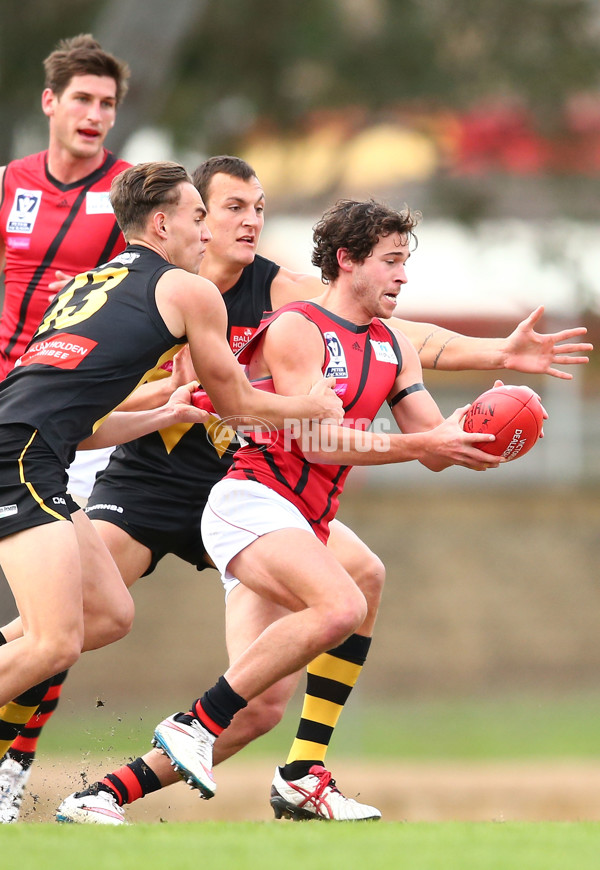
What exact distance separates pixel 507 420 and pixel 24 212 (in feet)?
9.54

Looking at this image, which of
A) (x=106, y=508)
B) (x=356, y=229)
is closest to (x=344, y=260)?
(x=356, y=229)

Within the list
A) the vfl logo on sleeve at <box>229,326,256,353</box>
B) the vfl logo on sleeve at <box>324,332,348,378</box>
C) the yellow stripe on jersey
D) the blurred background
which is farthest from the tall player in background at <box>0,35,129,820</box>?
the blurred background

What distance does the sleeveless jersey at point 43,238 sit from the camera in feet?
23.6

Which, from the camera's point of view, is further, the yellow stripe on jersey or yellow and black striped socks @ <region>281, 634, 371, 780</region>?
yellow and black striped socks @ <region>281, 634, 371, 780</region>

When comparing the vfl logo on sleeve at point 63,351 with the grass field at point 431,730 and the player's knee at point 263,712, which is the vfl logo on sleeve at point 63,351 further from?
the grass field at point 431,730

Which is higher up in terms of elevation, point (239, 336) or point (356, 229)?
point (356, 229)

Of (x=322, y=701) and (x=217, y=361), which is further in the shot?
(x=322, y=701)

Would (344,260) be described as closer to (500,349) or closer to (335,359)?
(335,359)

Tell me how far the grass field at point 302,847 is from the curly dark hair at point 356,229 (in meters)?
2.47

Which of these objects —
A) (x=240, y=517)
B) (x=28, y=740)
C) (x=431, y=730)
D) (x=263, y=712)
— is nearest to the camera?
(x=240, y=517)

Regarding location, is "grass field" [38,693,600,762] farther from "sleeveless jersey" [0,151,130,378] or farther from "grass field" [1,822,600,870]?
"grass field" [1,822,600,870]

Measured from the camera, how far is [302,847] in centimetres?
481

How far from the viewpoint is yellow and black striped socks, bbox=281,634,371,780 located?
21.1 ft

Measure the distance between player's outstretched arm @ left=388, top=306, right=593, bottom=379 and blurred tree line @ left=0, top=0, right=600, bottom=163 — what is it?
6853mm
